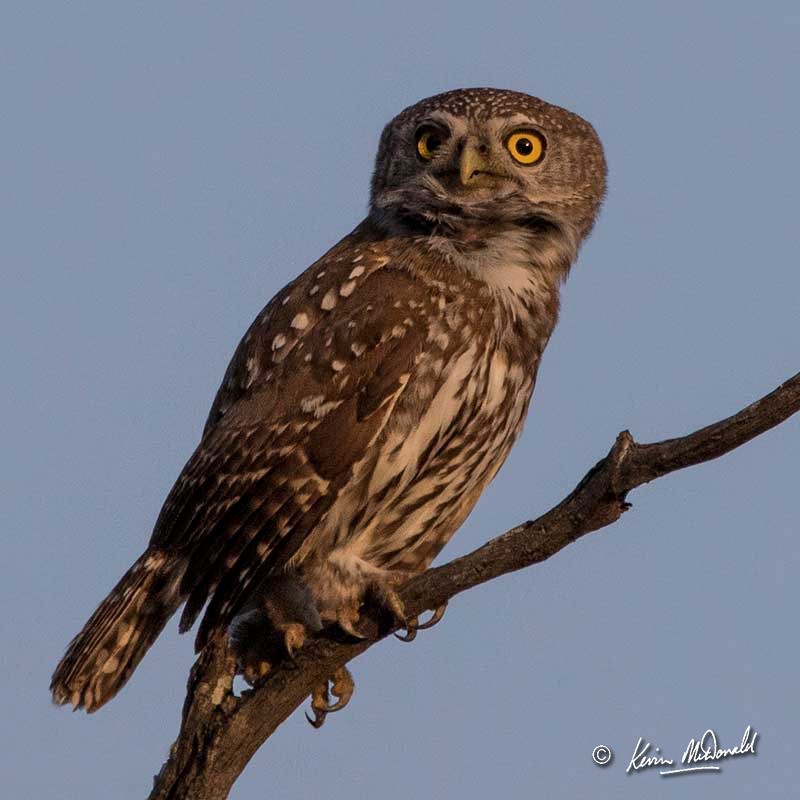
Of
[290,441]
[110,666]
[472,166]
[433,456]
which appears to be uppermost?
[472,166]

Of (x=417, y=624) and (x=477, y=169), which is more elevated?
(x=477, y=169)

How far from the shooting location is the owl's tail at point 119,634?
4918 mm

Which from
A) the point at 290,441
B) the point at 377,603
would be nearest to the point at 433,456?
the point at 290,441

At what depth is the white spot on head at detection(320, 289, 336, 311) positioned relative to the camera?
17.3 ft

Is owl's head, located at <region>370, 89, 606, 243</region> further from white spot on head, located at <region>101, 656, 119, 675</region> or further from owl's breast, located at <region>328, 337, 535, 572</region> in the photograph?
white spot on head, located at <region>101, 656, 119, 675</region>

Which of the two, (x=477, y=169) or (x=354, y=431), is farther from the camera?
(x=477, y=169)

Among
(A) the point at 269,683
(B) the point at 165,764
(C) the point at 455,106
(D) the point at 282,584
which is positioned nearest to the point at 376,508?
(D) the point at 282,584

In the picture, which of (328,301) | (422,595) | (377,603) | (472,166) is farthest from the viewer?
(472,166)

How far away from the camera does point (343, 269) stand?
5406mm

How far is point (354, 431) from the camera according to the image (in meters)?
4.96

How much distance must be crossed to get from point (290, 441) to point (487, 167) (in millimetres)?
1528

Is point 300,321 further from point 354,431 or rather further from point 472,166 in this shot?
point 472,166

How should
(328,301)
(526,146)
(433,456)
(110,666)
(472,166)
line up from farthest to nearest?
(526,146) < (472,166) < (328,301) < (433,456) < (110,666)

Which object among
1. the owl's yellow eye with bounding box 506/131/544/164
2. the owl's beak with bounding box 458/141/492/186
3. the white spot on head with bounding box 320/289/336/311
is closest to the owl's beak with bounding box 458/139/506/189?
the owl's beak with bounding box 458/141/492/186
